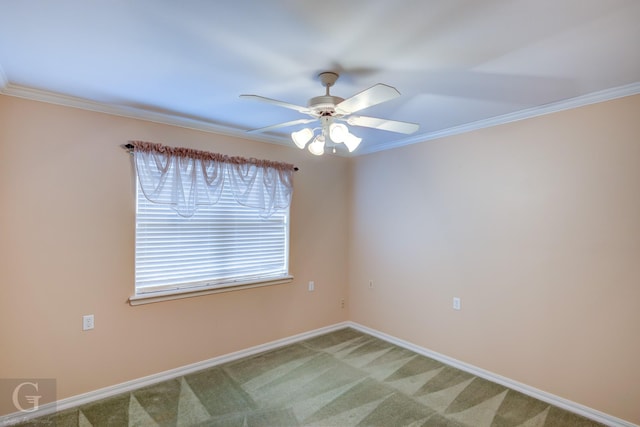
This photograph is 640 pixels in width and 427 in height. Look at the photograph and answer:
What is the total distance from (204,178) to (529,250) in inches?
119

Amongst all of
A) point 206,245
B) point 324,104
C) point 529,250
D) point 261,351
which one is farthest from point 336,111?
point 261,351

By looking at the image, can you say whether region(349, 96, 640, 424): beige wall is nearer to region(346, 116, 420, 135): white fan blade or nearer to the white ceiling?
the white ceiling

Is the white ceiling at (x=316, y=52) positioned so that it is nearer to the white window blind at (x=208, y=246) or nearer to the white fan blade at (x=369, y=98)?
the white fan blade at (x=369, y=98)

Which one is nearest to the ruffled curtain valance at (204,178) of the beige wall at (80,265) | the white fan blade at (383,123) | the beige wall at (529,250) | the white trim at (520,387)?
the beige wall at (80,265)

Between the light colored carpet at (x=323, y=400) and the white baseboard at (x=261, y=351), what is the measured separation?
7cm

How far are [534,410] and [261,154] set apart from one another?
11.1ft

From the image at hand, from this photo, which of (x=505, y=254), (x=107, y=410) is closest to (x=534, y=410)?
(x=505, y=254)

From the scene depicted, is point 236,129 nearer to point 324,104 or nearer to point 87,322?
point 324,104

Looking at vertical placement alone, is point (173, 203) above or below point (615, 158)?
below

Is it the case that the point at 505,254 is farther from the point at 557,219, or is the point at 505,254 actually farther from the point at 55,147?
the point at 55,147

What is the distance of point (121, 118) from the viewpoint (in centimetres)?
277

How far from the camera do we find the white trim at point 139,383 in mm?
2357

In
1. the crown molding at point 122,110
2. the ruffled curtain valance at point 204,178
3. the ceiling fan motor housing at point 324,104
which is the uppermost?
the crown molding at point 122,110

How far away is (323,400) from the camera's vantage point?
265 centimetres
